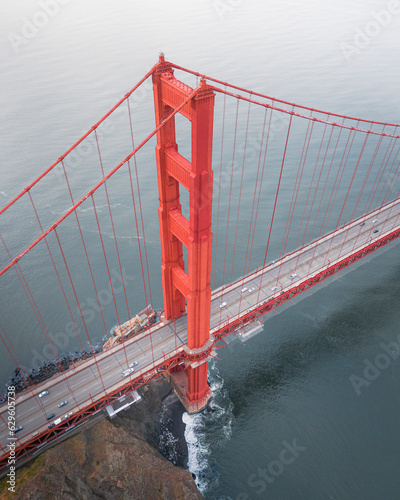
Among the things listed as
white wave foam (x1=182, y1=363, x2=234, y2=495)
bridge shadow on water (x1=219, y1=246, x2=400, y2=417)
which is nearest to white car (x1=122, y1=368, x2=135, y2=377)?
white wave foam (x1=182, y1=363, x2=234, y2=495)

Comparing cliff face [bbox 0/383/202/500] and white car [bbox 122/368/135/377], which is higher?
white car [bbox 122/368/135/377]

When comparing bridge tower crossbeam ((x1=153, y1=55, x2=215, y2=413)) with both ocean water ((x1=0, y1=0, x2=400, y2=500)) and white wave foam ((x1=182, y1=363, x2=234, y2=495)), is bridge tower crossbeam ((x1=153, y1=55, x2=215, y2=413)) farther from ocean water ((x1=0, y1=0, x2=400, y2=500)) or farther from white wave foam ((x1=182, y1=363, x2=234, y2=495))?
ocean water ((x1=0, y1=0, x2=400, y2=500))

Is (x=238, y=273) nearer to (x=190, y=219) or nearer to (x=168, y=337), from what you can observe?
(x=168, y=337)

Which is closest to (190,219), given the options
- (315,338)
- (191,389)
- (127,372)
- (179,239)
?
(179,239)

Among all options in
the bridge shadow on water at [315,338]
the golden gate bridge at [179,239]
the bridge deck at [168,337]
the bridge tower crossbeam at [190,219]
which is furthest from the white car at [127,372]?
the bridge shadow on water at [315,338]

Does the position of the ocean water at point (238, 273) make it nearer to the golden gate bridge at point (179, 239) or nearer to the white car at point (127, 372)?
the golden gate bridge at point (179, 239)

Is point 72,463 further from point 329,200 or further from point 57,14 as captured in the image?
point 57,14

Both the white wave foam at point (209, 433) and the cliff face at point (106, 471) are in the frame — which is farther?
the white wave foam at point (209, 433)
